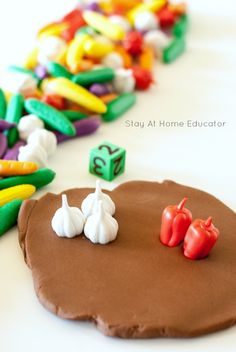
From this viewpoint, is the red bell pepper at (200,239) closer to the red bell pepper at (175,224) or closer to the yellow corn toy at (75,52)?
the red bell pepper at (175,224)

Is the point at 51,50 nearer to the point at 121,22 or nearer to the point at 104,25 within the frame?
the point at 104,25

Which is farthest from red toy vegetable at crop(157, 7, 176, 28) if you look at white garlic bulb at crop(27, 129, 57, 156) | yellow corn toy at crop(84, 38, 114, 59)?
white garlic bulb at crop(27, 129, 57, 156)

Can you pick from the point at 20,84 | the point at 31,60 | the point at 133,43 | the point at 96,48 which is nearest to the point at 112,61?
the point at 96,48

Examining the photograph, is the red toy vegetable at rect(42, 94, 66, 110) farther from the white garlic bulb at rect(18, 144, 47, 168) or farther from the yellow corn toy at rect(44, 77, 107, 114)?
the white garlic bulb at rect(18, 144, 47, 168)

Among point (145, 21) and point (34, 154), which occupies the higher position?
point (145, 21)

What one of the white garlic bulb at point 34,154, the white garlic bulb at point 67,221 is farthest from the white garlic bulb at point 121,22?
the white garlic bulb at point 67,221

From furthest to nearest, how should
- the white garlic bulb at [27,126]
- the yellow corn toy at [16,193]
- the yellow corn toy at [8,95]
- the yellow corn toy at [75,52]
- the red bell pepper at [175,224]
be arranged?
the yellow corn toy at [75,52], the yellow corn toy at [8,95], the white garlic bulb at [27,126], the yellow corn toy at [16,193], the red bell pepper at [175,224]

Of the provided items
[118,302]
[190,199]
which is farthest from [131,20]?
[118,302]
